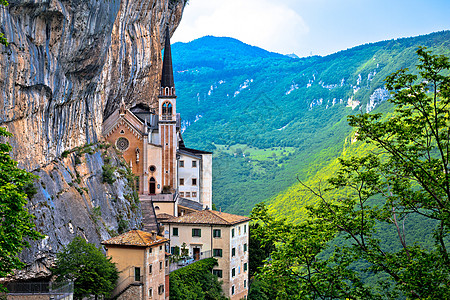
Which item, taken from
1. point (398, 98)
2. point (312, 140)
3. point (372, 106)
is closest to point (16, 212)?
point (398, 98)

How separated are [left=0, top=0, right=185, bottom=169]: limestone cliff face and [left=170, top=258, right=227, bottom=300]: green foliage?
11433 mm

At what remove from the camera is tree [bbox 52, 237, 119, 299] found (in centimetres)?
3406

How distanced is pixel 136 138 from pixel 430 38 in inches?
5283

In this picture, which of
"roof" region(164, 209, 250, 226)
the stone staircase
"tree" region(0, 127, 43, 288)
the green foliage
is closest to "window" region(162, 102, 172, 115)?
the stone staircase

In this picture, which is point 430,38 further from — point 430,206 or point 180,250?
point 430,206

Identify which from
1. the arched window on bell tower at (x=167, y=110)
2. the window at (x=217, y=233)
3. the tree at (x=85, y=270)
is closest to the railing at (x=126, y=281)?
the tree at (x=85, y=270)

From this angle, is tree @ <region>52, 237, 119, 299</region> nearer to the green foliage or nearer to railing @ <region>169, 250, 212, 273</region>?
the green foliage

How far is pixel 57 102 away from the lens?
39.1 meters

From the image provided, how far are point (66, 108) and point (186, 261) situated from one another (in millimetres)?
15730

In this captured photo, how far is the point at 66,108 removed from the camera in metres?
42.1

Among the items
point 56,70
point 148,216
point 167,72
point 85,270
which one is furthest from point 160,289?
point 167,72

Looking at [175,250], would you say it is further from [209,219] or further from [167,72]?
[167,72]

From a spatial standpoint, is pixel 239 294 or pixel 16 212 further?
pixel 239 294

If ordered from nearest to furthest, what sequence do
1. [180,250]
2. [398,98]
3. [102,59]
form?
[398,98] < [102,59] < [180,250]
